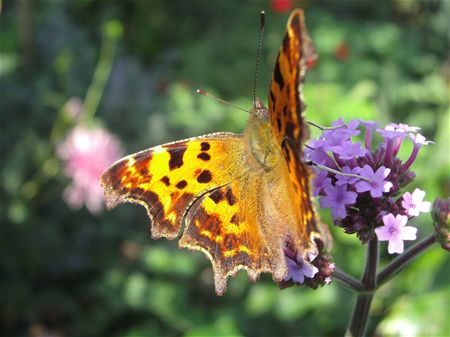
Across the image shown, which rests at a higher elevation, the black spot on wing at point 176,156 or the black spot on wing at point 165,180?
the black spot on wing at point 176,156

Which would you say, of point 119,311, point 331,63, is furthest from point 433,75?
point 119,311

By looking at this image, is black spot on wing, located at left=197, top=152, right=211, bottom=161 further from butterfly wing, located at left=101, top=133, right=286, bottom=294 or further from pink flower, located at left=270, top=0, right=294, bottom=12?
pink flower, located at left=270, top=0, right=294, bottom=12

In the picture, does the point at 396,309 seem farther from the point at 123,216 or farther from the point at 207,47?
the point at 207,47

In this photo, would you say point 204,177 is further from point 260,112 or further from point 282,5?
point 282,5

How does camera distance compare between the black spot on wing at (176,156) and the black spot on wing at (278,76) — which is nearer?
the black spot on wing at (278,76)

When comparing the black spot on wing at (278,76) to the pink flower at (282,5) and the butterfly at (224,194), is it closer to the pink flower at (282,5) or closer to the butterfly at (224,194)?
the butterfly at (224,194)

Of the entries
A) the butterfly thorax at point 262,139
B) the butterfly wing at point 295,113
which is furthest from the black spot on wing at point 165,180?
the butterfly wing at point 295,113

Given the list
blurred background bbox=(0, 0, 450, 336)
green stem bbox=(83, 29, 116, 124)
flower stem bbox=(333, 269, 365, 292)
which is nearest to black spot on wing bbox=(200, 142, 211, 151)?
flower stem bbox=(333, 269, 365, 292)
